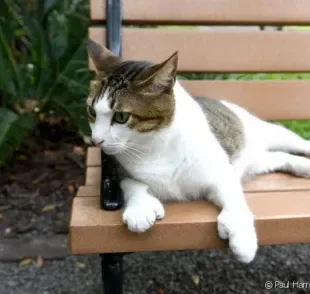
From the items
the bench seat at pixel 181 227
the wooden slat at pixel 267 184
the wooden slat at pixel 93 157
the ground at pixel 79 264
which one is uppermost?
the bench seat at pixel 181 227

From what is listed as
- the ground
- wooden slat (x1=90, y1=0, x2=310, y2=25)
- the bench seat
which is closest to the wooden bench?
wooden slat (x1=90, y1=0, x2=310, y2=25)

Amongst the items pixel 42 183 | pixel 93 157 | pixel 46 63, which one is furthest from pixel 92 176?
Answer: pixel 46 63

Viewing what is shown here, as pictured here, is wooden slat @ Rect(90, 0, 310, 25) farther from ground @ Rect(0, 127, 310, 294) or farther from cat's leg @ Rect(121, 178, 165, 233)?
ground @ Rect(0, 127, 310, 294)

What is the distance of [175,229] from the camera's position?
53.0 inches

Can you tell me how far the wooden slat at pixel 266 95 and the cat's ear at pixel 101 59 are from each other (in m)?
0.63

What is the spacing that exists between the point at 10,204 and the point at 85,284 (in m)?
0.66

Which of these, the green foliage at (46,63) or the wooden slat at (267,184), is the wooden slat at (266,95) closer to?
the wooden slat at (267,184)

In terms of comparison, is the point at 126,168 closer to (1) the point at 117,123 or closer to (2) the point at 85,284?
(1) the point at 117,123

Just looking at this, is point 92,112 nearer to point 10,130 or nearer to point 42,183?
point 10,130

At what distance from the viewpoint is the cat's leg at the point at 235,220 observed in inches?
52.2

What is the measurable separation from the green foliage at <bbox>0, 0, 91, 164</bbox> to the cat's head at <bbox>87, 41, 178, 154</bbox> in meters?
1.08

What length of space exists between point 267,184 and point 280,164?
0.18 m

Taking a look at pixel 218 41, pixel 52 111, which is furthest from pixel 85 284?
pixel 52 111

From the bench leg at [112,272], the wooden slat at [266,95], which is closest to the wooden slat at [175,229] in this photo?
the bench leg at [112,272]
